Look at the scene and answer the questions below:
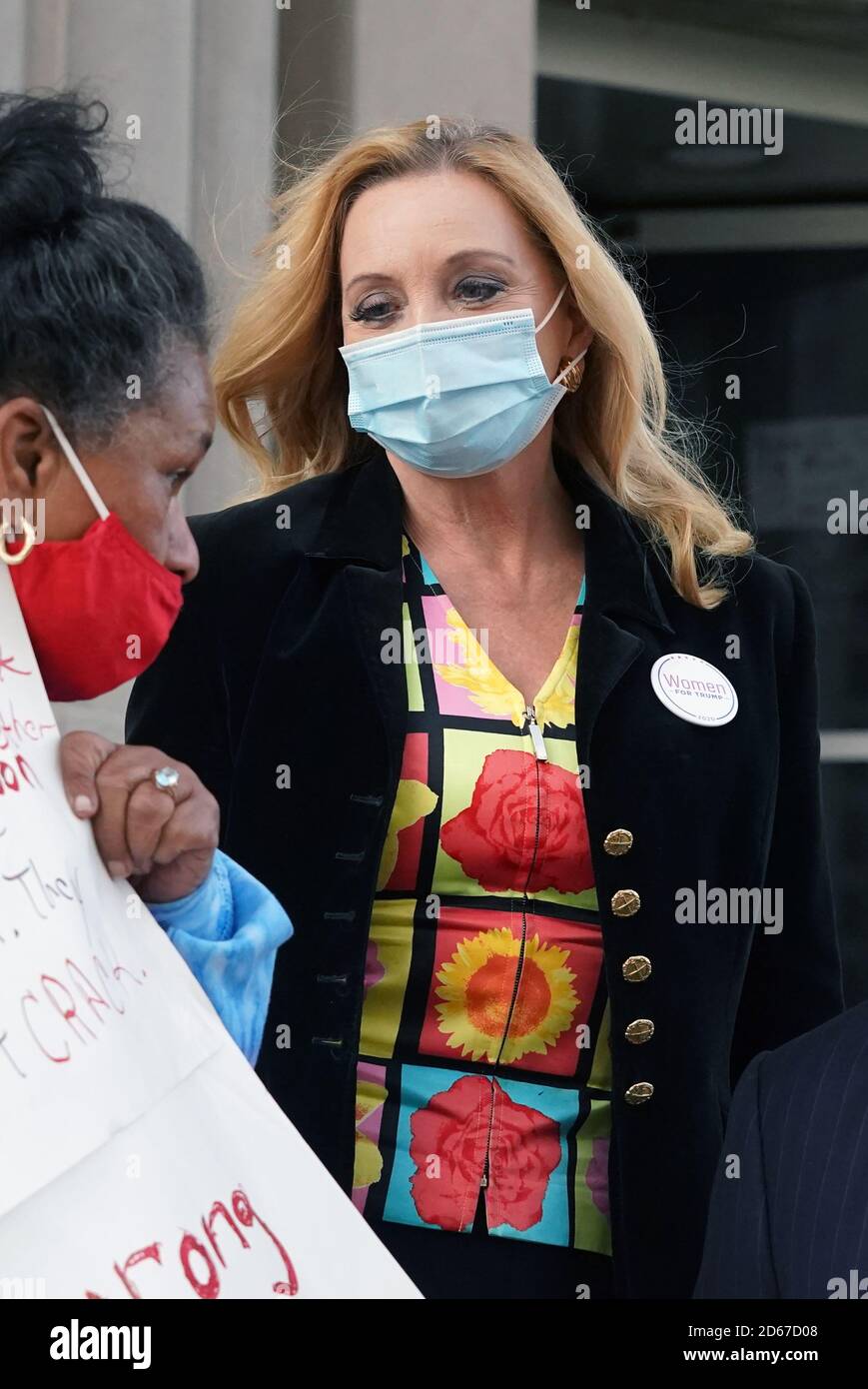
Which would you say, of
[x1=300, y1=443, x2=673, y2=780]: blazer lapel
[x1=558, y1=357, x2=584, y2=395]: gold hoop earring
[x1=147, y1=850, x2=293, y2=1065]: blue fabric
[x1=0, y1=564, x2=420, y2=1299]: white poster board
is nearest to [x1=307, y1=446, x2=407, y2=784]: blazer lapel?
[x1=300, y1=443, x2=673, y2=780]: blazer lapel

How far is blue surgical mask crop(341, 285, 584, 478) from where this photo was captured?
2045 millimetres

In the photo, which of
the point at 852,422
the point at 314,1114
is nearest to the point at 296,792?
the point at 314,1114

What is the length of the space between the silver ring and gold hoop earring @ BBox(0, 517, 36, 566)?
16cm

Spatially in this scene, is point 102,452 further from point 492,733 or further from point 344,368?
point 344,368

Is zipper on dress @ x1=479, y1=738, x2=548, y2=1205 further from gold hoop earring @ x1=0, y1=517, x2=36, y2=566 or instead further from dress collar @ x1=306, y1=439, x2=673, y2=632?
gold hoop earring @ x1=0, y1=517, x2=36, y2=566

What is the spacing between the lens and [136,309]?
116 cm

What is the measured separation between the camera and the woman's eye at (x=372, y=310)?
6.83ft

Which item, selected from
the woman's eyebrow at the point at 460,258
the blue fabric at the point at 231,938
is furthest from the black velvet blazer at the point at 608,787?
the blue fabric at the point at 231,938

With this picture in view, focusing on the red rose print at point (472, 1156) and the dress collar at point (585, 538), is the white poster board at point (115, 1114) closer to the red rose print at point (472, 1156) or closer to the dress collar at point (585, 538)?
the red rose print at point (472, 1156)

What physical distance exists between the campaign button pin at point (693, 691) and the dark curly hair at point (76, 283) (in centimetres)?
96

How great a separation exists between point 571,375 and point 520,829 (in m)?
0.65

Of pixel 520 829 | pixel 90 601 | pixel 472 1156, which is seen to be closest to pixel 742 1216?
pixel 472 1156

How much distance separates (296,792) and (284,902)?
0.40ft

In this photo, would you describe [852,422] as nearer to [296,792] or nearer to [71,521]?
[296,792]
